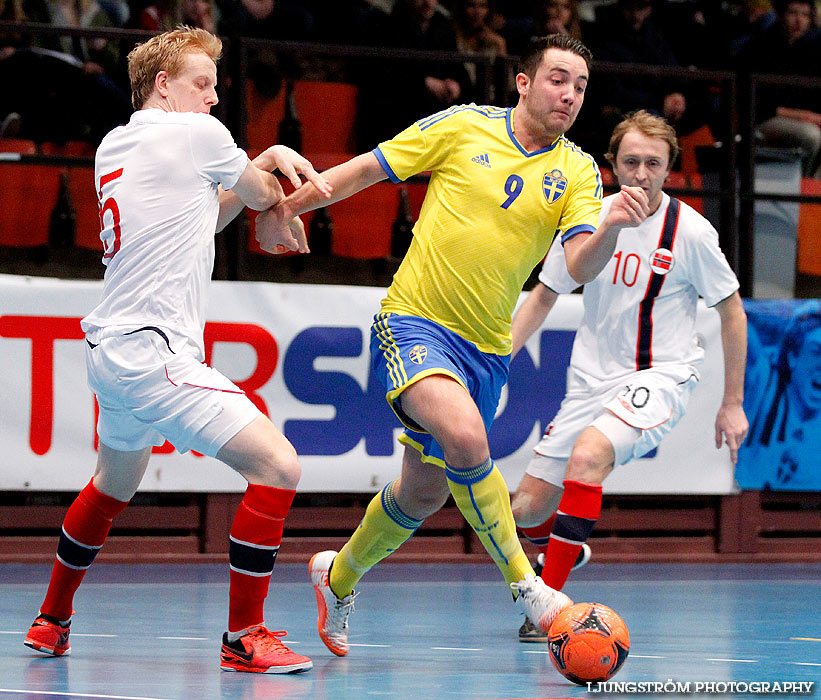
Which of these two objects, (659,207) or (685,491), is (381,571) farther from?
(659,207)

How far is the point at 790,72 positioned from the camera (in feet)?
33.7

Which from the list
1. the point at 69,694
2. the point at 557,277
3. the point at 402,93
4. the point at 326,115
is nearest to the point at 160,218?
the point at 69,694

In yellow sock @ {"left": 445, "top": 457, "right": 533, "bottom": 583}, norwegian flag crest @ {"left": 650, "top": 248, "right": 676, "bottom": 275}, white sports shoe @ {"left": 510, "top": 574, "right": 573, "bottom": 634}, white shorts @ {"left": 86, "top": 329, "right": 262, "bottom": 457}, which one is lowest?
white sports shoe @ {"left": 510, "top": 574, "right": 573, "bottom": 634}

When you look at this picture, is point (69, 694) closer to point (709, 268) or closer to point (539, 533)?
point (539, 533)

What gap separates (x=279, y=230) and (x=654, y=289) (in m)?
2.00

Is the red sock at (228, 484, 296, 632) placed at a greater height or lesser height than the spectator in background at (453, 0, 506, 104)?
lesser

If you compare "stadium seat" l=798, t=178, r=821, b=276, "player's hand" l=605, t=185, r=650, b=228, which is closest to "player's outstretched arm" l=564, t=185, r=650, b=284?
"player's hand" l=605, t=185, r=650, b=228

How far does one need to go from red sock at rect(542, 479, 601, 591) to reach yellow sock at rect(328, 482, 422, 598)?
84cm

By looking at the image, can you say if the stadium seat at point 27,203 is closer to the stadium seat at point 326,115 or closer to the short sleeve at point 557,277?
the stadium seat at point 326,115

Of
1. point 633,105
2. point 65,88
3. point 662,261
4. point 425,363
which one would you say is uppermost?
point 633,105

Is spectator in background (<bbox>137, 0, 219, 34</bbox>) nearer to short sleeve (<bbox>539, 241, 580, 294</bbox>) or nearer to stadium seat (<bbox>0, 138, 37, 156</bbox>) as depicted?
stadium seat (<bbox>0, 138, 37, 156</bbox>)

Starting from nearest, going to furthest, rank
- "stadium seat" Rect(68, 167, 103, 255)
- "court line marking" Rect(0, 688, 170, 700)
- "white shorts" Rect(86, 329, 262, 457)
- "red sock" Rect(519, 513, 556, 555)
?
"court line marking" Rect(0, 688, 170, 700)
"white shorts" Rect(86, 329, 262, 457)
"red sock" Rect(519, 513, 556, 555)
"stadium seat" Rect(68, 167, 103, 255)

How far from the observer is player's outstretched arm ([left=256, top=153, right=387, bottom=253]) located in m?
4.62

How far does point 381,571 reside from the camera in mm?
7930
